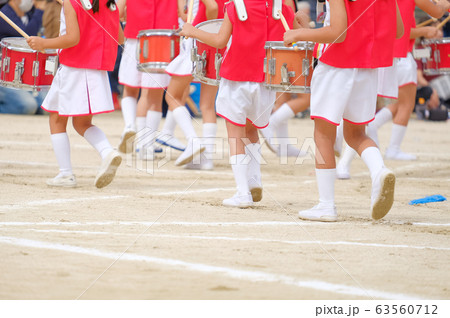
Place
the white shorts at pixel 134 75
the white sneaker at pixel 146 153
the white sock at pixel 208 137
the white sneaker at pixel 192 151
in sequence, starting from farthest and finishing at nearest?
the white sneaker at pixel 146 153, the white shorts at pixel 134 75, the white sock at pixel 208 137, the white sneaker at pixel 192 151

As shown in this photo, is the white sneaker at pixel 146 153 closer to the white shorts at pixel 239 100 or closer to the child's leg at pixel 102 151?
the child's leg at pixel 102 151

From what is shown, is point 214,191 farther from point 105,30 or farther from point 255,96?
point 105,30

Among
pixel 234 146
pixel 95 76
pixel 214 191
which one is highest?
pixel 95 76

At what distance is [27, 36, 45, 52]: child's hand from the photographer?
249 inches

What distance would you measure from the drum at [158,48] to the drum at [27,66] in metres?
1.37

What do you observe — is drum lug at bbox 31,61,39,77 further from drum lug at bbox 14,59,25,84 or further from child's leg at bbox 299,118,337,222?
child's leg at bbox 299,118,337,222

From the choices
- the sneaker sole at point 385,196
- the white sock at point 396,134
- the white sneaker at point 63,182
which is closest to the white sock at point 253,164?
the sneaker sole at point 385,196

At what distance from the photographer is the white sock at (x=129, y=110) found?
9.02m

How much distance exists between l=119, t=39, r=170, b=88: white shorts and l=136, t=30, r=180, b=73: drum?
0.71 m

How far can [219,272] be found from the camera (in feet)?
12.6

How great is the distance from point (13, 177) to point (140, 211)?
6.56 feet

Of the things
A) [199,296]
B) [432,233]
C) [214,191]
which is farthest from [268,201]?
[199,296]

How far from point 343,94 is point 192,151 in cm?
306

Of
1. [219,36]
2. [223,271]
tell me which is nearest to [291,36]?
[219,36]
